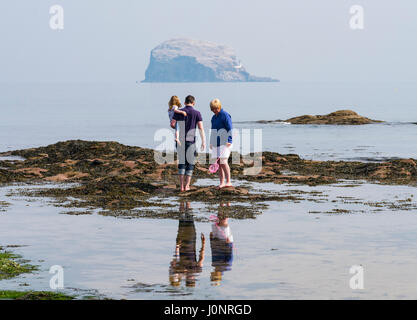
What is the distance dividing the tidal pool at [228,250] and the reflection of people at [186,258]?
2cm

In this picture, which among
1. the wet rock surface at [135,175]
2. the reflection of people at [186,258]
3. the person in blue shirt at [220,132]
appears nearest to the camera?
the reflection of people at [186,258]

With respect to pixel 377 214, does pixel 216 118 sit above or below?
above

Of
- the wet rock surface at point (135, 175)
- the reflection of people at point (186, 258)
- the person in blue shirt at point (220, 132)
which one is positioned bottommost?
the reflection of people at point (186, 258)

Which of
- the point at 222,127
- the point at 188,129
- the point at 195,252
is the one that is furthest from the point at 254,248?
the point at 188,129

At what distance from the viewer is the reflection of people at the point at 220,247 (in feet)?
37.5

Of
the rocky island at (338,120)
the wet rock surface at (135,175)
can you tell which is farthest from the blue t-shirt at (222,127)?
the rocky island at (338,120)

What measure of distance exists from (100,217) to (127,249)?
3.71 meters

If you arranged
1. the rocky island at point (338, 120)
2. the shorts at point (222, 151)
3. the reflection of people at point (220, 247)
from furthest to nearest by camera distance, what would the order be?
the rocky island at point (338, 120) < the shorts at point (222, 151) < the reflection of people at point (220, 247)

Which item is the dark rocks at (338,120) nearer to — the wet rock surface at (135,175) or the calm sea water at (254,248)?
the wet rock surface at (135,175)

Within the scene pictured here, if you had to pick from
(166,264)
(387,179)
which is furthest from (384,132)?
(166,264)

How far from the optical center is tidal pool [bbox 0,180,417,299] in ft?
34.3

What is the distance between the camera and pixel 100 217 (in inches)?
660

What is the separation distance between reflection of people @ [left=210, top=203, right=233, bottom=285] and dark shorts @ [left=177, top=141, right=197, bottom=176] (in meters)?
3.64
